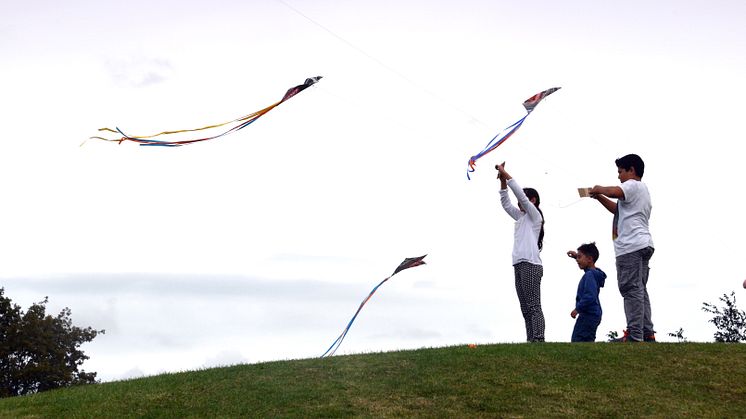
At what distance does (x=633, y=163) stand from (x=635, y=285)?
6.16 feet

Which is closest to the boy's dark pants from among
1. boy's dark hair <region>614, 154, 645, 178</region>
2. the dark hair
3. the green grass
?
the green grass

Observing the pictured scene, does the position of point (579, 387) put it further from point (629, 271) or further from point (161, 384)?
point (161, 384)

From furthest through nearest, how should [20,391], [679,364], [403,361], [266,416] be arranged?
[20,391] → [403,361] → [679,364] → [266,416]

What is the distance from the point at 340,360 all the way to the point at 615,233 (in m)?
4.79

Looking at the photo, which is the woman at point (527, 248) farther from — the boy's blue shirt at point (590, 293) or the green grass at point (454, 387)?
the boy's blue shirt at point (590, 293)

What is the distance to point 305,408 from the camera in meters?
10.5

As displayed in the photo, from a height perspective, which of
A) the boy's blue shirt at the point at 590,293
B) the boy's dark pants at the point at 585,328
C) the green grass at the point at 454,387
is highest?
the boy's blue shirt at the point at 590,293

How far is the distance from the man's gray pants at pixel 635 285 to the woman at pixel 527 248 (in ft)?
4.16

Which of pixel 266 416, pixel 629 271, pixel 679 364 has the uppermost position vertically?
pixel 629 271

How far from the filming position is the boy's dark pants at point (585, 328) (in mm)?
13352

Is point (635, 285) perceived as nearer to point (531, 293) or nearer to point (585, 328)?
point (531, 293)

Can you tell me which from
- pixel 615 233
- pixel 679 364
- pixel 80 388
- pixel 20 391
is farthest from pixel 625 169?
pixel 20 391

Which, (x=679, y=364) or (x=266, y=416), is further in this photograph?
(x=679, y=364)

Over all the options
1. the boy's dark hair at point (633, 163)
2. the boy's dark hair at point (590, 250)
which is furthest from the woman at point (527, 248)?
the boy's dark hair at point (633, 163)
